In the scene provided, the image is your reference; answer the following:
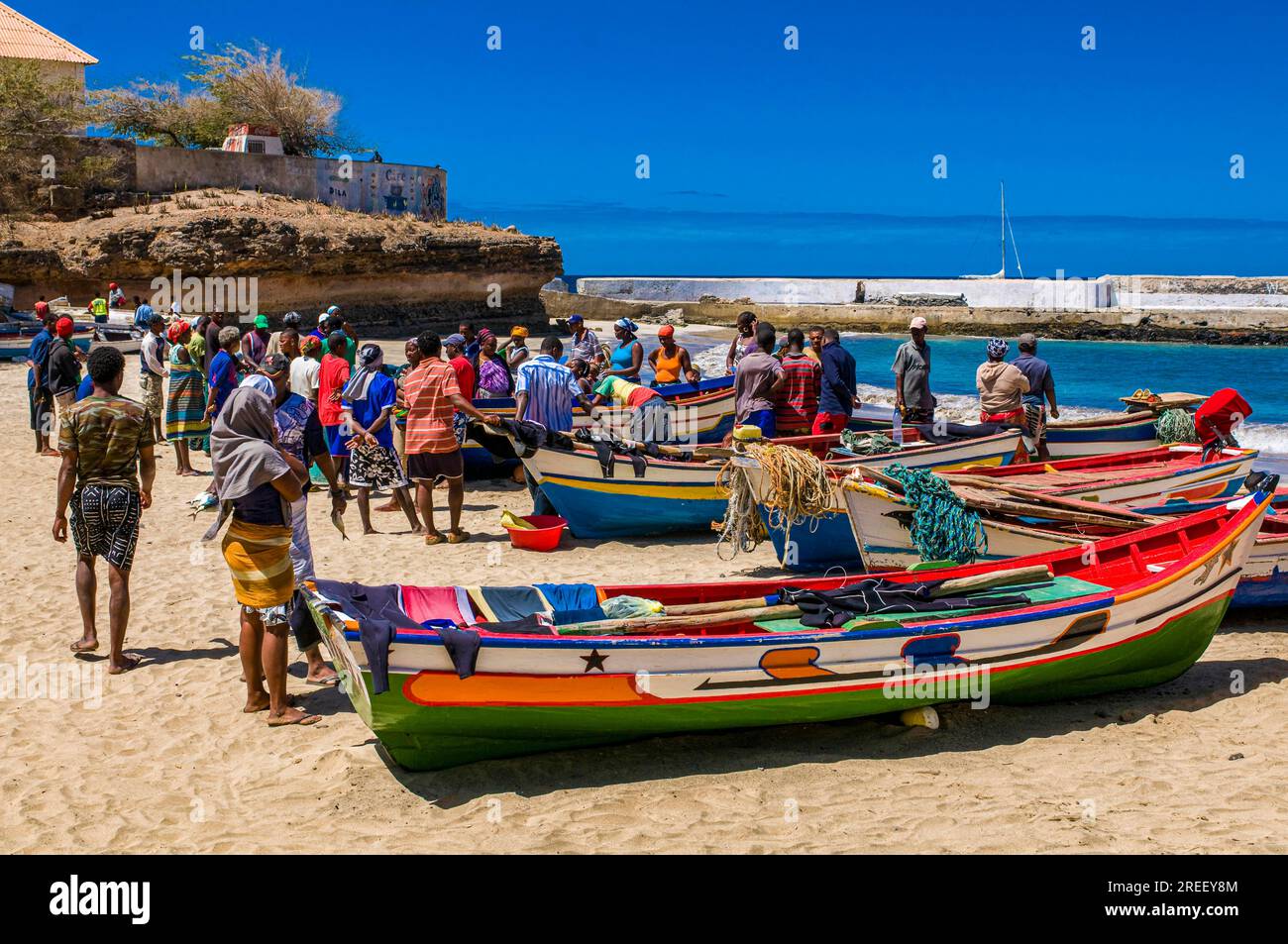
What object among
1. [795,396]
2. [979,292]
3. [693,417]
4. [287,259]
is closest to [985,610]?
[795,396]

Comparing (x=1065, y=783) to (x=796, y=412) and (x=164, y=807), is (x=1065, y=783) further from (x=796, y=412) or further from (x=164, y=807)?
(x=796, y=412)

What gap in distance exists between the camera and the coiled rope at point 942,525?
28.2 feet

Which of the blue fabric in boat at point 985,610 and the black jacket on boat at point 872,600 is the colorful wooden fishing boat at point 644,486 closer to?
the blue fabric in boat at point 985,610

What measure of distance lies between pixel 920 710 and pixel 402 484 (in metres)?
5.74

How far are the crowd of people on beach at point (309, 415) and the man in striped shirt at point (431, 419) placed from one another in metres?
0.01

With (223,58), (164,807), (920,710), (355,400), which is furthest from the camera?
(223,58)

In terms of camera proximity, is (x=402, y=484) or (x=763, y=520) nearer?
(x=763, y=520)

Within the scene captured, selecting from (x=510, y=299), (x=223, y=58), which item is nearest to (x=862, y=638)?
(x=510, y=299)

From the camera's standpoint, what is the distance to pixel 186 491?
12.6m

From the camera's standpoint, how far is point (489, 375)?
1347 cm

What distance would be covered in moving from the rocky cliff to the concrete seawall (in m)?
13.5

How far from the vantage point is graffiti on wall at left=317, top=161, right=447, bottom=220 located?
40.3 m

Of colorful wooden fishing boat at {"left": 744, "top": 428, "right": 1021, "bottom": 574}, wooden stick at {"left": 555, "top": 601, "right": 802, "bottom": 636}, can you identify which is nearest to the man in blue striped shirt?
colorful wooden fishing boat at {"left": 744, "top": 428, "right": 1021, "bottom": 574}

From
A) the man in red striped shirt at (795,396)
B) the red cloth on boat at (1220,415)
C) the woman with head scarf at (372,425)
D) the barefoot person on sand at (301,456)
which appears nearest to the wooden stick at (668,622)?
the barefoot person on sand at (301,456)
